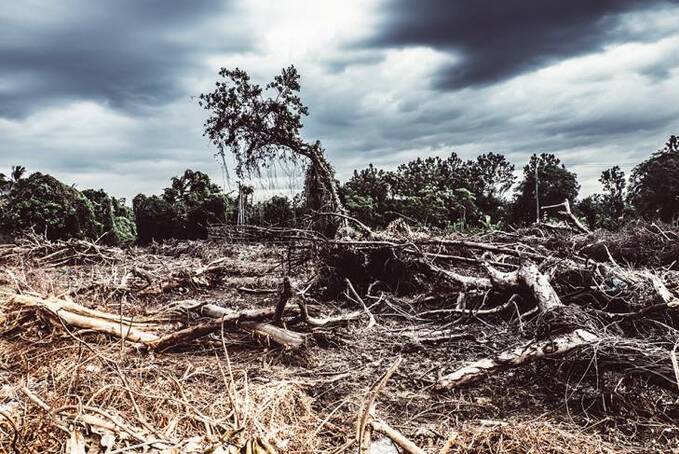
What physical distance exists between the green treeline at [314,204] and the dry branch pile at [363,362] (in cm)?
183

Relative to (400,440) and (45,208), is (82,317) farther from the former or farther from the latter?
(45,208)

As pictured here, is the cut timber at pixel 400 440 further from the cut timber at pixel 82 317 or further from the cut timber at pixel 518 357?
the cut timber at pixel 82 317

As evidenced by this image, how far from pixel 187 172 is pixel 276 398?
1567 centimetres

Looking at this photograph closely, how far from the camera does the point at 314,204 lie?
1116cm

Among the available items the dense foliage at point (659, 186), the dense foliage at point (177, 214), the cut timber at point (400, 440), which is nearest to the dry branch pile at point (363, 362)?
the cut timber at point (400, 440)

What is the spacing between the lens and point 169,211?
54.1 ft

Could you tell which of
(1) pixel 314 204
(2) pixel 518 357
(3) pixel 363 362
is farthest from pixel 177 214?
(2) pixel 518 357

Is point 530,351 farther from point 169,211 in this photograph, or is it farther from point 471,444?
point 169,211

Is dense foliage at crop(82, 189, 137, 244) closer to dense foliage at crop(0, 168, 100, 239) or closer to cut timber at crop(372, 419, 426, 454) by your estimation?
dense foliage at crop(0, 168, 100, 239)

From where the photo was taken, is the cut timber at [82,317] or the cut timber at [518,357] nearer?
the cut timber at [518,357]

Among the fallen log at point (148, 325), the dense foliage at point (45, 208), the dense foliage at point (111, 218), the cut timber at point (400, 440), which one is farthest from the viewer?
the dense foliage at point (111, 218)

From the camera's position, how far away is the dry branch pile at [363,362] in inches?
94.8

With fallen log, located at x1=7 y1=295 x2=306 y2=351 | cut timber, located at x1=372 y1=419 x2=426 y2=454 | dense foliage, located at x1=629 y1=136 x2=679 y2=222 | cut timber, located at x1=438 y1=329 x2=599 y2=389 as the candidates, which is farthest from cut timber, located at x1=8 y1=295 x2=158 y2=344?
dense foliage, located at x1=629 y1=136 x2=679 y2=222

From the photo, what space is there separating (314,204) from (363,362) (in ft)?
23.0
